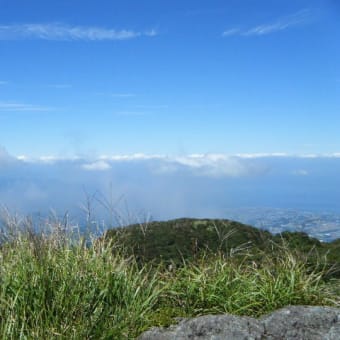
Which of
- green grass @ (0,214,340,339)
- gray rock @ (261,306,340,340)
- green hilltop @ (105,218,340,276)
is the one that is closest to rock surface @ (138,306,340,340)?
gray rock @ (261,306,340,340)

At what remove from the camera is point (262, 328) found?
18.6ft

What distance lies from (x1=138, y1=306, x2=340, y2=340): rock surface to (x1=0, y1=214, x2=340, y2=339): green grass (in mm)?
409

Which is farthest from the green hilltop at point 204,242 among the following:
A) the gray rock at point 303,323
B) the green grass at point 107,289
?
the gray rock at point 303,323

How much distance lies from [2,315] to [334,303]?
402 centimetres

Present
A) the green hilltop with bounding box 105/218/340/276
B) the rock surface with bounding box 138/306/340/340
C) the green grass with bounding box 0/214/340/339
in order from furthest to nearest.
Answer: the green hilltop with bounding box 105/218/340/276 → the green grass with bounding box 0/214/340/339 → the rock surface with bounding box 138/306/340/340

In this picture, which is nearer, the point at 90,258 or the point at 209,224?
the point at 90,258

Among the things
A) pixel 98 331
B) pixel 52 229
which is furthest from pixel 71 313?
pixel 52 229

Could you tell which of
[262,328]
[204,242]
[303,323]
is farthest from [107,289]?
[204,242]

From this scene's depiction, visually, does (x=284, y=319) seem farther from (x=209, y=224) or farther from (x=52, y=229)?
(x=209, y=224)

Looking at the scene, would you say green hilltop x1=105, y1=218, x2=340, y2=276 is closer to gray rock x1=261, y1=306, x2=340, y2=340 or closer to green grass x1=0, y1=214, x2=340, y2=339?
green grass x1=0, y1=214, x2=340, y2=339

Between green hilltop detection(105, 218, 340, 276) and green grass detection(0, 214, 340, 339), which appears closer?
green grass detection(0, 214, 340, 339)

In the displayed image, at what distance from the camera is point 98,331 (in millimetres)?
5773

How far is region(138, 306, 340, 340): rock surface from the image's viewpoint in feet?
18.2

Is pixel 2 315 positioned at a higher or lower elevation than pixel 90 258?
lower
